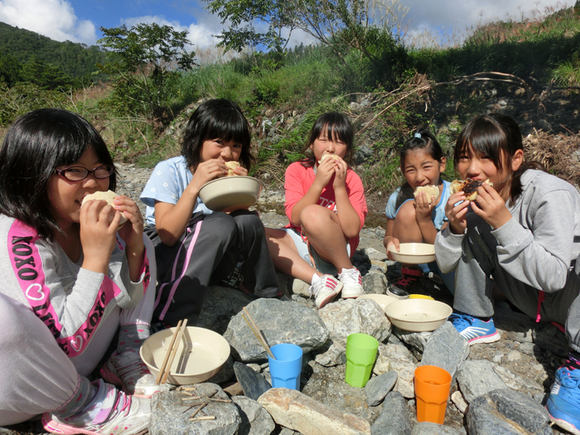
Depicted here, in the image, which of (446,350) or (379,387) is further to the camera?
(446,350)

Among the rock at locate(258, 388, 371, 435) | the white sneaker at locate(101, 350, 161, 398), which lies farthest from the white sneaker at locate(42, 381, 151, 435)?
the rock at locate(258, 388, 371, 435)

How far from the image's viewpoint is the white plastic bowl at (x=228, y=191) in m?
2.25

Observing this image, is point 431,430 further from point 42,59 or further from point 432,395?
point 42,59

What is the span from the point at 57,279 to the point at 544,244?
93.8 inches

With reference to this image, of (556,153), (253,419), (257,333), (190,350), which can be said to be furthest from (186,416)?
(556,153)

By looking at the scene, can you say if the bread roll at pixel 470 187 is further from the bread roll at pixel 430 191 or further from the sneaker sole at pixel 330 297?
the sneaker sole at pixel 330 297

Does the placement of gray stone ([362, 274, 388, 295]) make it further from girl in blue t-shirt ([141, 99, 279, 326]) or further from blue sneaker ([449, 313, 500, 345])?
girl in blue t-shirt ([141, 99, 279, 326])

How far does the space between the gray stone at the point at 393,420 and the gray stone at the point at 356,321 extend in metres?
0.53

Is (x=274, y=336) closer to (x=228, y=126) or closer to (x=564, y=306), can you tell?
(x=228, y=126)

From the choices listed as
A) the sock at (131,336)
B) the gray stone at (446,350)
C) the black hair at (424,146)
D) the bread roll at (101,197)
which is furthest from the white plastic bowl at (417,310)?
the bread roll at (101,197)

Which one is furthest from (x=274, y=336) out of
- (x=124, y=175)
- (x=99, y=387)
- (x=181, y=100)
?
(x=181, y=100)

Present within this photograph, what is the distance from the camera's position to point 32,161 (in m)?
1.49

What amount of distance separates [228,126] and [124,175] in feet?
26.9

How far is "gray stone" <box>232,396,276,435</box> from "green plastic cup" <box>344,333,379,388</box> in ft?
1.85
